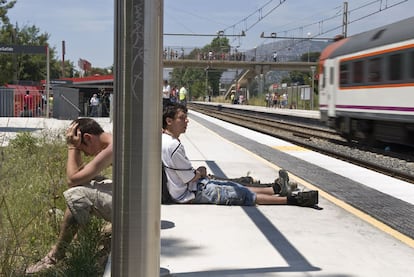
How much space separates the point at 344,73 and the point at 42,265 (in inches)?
539

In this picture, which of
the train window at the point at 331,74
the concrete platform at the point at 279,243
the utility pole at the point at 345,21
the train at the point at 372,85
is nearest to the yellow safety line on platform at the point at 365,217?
the concrete platform at the point at 279,243

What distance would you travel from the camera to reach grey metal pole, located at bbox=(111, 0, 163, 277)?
8.85 ft

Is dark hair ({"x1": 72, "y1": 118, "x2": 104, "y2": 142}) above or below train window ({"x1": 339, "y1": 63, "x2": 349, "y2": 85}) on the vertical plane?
below

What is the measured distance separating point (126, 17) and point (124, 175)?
788mm

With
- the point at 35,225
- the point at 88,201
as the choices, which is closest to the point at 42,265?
the point at 88,201

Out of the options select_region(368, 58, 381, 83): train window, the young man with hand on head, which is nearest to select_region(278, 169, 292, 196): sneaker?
the young man with hand on head

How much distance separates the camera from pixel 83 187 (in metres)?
4.44

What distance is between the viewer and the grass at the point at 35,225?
3930 millimetres

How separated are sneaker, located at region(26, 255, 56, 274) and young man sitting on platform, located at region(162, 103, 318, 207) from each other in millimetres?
1870

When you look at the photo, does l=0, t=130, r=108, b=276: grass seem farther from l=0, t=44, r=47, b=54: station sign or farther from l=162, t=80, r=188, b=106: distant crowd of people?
l=0, t=44, r=47, b=54: station sign

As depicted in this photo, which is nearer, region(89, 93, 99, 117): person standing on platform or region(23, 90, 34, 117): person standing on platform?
region(89, 93, 99, 117): person standing on platform

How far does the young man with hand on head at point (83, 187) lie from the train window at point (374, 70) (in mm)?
10716

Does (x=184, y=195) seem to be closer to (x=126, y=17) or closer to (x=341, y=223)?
(x=341, y=223)

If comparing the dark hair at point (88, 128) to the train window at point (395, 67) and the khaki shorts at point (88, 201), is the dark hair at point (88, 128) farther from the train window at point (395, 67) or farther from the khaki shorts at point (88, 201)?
the train window at point (395, 67)
